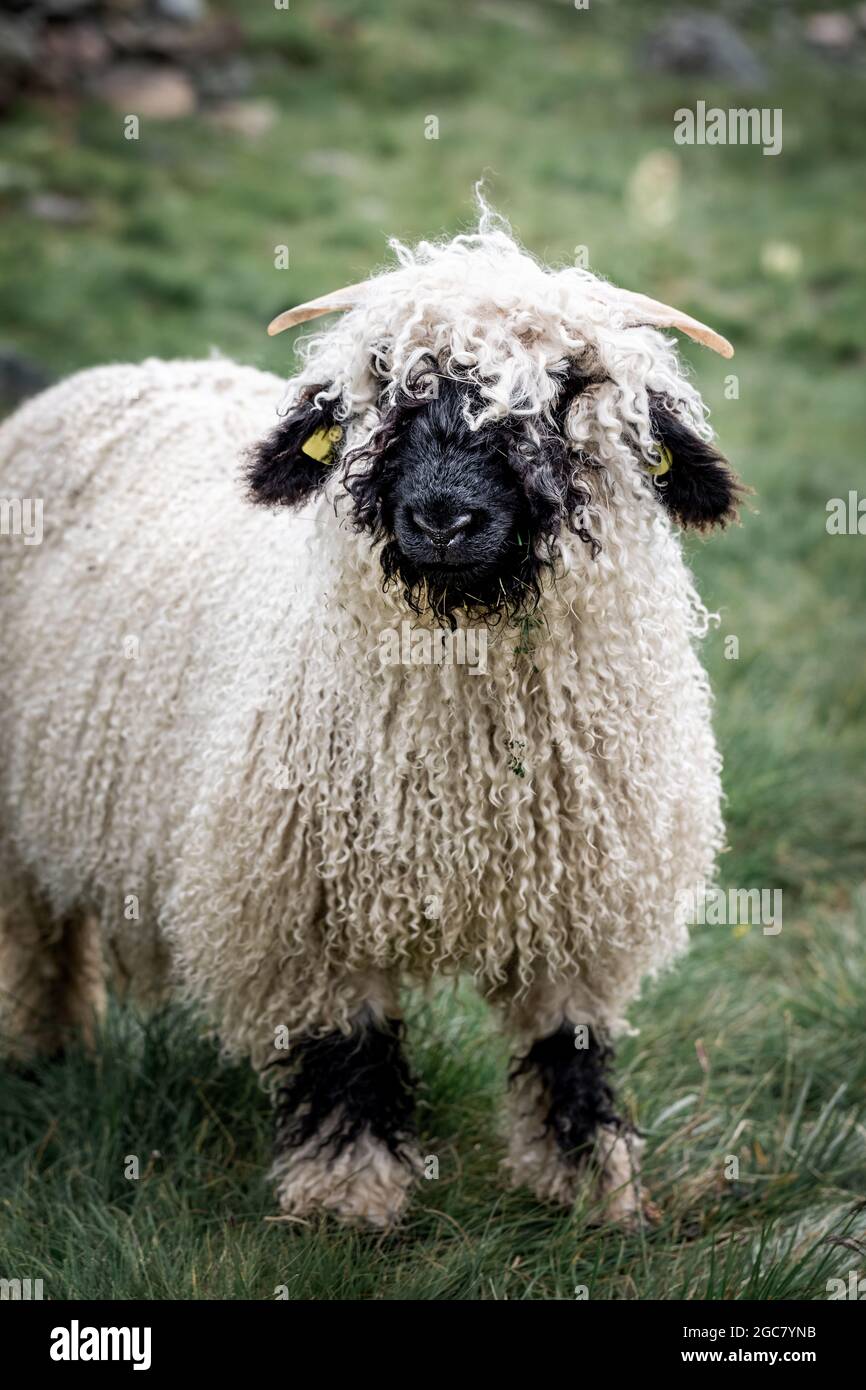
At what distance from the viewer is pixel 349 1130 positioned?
10.2ft

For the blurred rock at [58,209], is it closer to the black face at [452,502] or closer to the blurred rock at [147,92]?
the blurred rock at [147,92]

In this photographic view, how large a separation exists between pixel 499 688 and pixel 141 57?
10.1 metres

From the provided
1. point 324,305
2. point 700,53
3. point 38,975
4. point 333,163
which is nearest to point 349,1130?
point 38,975

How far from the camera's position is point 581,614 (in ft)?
9.17

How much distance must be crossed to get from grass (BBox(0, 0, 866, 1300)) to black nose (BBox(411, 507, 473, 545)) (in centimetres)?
142

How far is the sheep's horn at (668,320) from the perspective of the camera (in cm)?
278

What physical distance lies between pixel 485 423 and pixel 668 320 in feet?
1.57

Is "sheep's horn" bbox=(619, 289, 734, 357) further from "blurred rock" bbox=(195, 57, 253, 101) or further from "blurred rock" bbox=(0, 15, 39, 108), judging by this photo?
"blurred rock" bbox=(195, 57, 253, 101)

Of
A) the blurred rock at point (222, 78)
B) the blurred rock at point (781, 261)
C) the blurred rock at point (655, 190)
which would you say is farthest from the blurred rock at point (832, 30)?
the blurred rock at point (222, 78)

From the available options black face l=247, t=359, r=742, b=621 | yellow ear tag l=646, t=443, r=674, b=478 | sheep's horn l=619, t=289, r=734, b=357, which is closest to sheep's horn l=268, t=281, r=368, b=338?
black face l=247, t=359, r=742, b=621

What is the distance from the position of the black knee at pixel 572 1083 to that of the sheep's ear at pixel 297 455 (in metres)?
1.33

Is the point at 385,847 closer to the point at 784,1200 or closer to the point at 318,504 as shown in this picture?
the point at 318,504

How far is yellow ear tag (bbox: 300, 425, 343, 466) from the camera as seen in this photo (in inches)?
112

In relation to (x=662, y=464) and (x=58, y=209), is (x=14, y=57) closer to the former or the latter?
(x=58, y=209)
